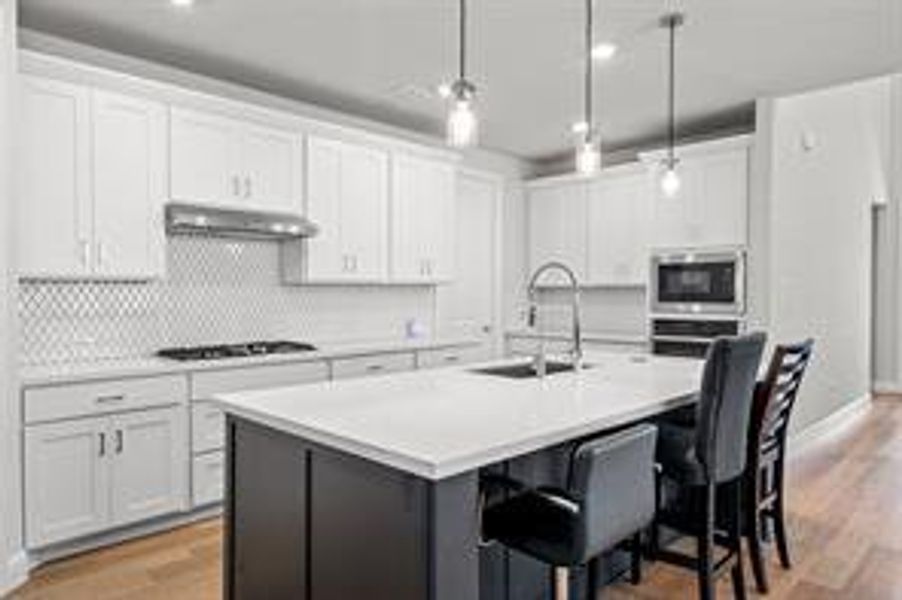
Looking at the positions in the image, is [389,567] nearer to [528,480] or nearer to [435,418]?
[435,418]

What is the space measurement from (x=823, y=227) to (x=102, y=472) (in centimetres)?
581

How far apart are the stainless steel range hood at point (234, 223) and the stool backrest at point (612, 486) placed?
8.97 feet

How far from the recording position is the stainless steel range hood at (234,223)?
3.48m

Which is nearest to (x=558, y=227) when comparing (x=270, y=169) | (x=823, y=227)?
(x=823, y=227)

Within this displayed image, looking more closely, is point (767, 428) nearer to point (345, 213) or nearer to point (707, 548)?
point (707, 548)

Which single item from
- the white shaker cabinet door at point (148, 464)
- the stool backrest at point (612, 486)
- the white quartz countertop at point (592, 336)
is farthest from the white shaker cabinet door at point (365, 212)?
the stool backrest at point (612, 486)

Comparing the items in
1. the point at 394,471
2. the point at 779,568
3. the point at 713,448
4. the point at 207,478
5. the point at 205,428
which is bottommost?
the point at 779,568

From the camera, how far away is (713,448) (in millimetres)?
2182

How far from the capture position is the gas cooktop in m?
3.57

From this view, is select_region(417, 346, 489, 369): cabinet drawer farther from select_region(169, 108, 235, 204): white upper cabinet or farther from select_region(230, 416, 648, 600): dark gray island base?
select_region(230, 416, 648, 600): dark gray island base

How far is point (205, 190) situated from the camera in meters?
3.65

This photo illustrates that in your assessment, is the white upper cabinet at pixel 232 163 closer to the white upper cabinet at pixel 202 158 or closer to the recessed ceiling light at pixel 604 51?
the white upper cabinet at pixel 202 158

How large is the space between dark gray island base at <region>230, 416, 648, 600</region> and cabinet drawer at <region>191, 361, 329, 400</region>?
128 cm

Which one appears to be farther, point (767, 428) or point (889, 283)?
point (889, 283)
